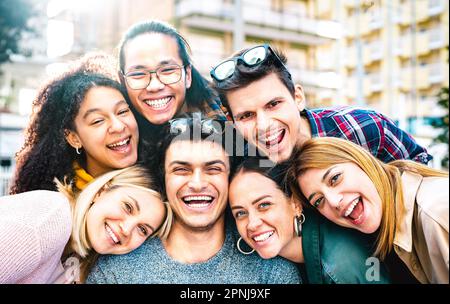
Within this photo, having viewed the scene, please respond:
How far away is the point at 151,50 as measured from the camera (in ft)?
6.89

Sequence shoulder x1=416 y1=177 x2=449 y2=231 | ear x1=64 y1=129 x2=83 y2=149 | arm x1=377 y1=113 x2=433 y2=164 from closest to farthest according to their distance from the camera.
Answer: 1. shoulder x1=416 y1=177 x2=449 y2=231
2. arm x1=377 y1=113 x2=433 y2=164
3. ear x1=64 y1=129 x2=83 y2=149

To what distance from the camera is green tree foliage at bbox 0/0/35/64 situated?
99.0 inches

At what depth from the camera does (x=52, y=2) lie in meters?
2.45

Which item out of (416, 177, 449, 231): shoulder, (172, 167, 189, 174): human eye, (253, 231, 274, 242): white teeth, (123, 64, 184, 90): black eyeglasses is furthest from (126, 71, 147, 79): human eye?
(416, 177, 449, 231): shoulder

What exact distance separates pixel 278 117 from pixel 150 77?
2.09 feet

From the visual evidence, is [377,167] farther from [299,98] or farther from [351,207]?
[299,98]

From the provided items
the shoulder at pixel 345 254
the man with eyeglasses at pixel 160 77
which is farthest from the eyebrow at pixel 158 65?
the shoulder at pixel 345 254

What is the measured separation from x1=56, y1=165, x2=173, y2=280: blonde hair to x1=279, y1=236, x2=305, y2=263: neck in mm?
581

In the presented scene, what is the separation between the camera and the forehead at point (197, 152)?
6.93 feet

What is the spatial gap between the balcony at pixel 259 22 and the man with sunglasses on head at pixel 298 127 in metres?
0.27

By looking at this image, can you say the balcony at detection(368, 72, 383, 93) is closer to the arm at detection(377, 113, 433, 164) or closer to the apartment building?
the apartment building

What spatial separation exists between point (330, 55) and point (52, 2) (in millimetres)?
1557

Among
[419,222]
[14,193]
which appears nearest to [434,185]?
[419,222]
